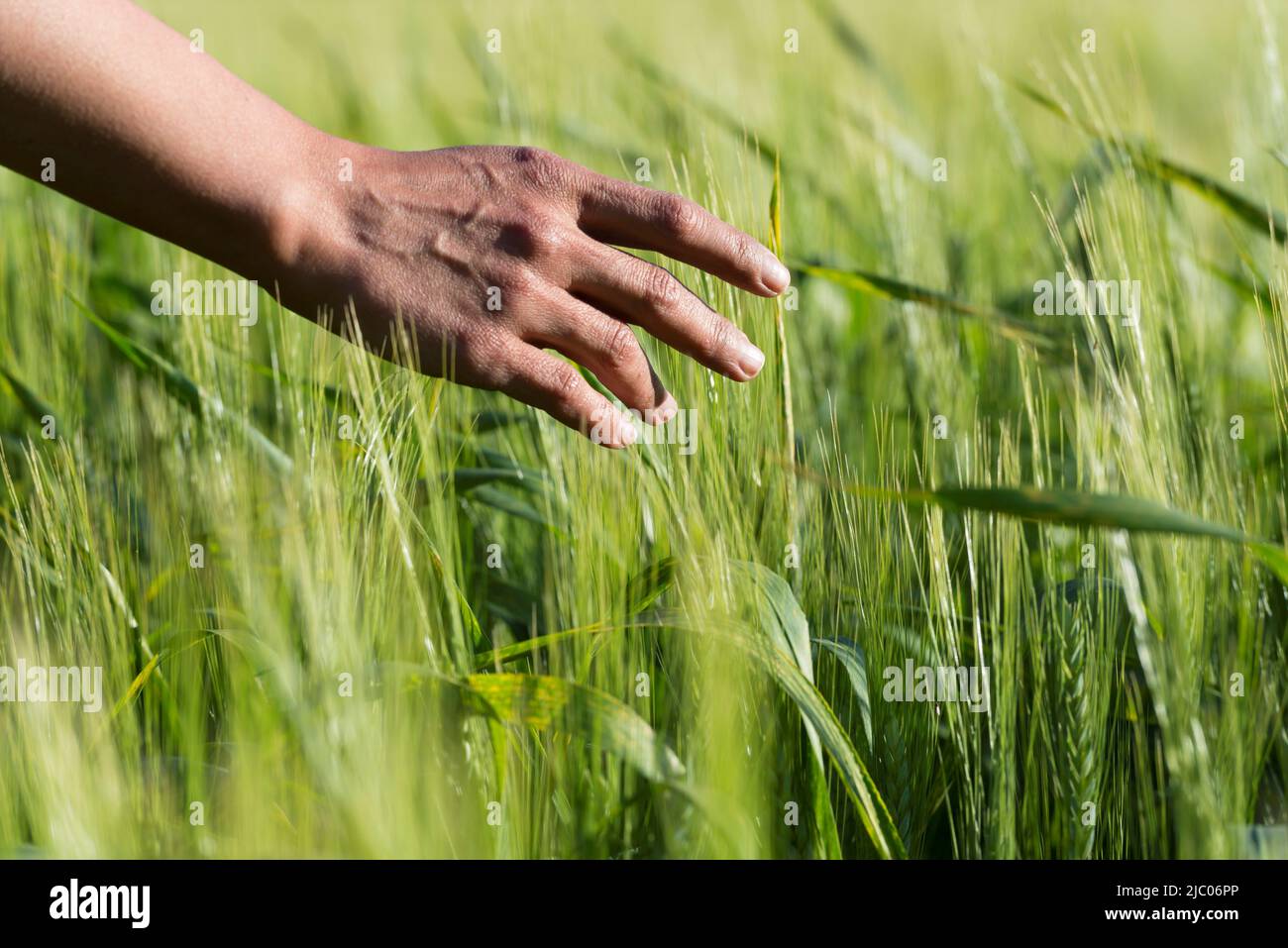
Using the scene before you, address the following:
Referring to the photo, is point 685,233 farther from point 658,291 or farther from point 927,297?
point 927,297

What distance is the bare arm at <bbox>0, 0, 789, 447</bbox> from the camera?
0.64 meters

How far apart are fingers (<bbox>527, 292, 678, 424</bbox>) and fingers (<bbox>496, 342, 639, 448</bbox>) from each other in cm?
1

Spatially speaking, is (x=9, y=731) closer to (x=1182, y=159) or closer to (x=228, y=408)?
(x=228, y=408)

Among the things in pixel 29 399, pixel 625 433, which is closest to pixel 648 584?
pixel 625 433

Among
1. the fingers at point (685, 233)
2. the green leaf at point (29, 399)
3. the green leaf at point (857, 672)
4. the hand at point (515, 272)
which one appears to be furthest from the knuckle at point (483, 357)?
the green leaf at point (29, 399)

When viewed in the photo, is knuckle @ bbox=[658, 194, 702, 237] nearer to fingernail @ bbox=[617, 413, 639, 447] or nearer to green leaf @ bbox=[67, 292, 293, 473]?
fingernail @ bbox=[617, 413, 639, 447]

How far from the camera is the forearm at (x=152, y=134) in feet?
2.02

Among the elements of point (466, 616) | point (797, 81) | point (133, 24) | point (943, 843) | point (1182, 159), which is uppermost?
point (797, 81)

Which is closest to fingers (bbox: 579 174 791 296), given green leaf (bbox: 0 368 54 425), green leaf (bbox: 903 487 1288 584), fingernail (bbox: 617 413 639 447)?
fingernail (bbox: 617 413 639 447)

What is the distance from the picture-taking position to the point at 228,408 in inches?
31.4

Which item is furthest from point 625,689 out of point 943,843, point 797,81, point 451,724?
point 797,81

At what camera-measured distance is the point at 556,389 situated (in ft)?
2.19
